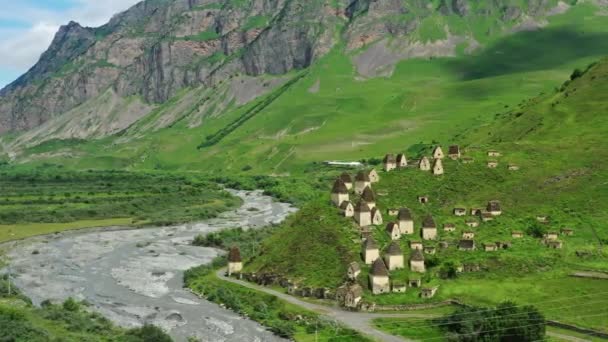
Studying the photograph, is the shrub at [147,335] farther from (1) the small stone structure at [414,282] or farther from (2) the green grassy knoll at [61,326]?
(1) the small stone structure at [414,282]

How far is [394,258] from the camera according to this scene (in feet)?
331

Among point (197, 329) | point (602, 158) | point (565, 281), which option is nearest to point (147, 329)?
point (197, 329)

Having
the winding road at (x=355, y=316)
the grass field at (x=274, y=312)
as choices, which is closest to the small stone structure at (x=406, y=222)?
the winding road at (x=355, y=316)

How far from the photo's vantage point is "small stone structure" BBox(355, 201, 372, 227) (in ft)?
372

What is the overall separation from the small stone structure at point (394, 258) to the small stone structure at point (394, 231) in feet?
24.3

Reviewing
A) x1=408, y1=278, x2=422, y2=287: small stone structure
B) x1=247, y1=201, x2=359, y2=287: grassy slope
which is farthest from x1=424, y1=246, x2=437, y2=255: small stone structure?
x1=247, y1=201, x2=359, y2=287: grassy slope

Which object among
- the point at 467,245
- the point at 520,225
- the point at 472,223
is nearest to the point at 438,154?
the point at 472,223

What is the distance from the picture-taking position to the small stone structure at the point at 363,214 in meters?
113

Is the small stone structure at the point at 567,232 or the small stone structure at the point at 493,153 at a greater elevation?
the small stone structure at the point at 493,153

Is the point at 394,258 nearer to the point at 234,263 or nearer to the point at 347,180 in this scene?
the point at 234,263

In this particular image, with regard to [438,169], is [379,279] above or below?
below

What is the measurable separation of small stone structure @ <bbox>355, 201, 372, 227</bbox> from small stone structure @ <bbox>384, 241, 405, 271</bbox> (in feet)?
39.8

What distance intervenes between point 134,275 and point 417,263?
56497 mm

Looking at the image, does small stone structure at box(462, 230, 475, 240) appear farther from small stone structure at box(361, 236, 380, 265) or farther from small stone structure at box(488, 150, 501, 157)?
small stone structure at box(488, 150, 501, 157)
